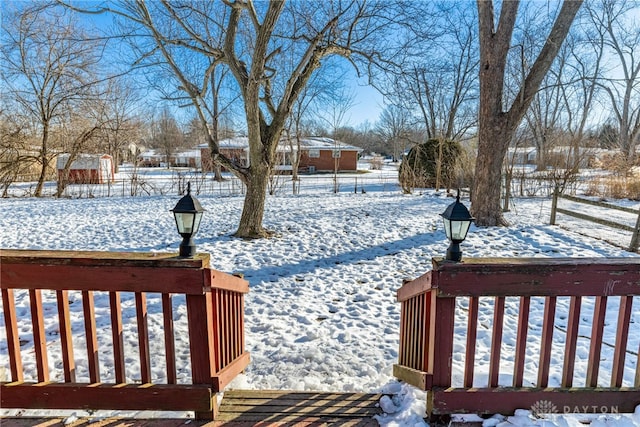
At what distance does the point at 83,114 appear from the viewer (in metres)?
14.5

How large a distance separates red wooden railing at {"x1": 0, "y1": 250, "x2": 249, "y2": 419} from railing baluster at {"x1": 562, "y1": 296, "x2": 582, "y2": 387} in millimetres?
1956

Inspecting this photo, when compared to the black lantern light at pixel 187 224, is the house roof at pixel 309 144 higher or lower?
higher

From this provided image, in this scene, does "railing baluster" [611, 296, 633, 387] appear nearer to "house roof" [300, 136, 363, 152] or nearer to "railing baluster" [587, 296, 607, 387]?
"railing baluster" [587, 296, 607, 387]

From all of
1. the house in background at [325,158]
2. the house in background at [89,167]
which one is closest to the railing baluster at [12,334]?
the house in background at [89,167]

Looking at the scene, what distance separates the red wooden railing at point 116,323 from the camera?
1709 millimetres

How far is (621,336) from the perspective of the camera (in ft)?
6.10

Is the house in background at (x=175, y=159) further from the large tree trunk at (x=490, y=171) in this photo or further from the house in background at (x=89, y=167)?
the large tree trunk at (x=490, y=171)

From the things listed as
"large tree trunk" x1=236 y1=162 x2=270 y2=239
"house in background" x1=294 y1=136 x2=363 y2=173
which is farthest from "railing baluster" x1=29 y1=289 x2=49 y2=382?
"house in background" x1=294 y1=136 x2=363 y2=173

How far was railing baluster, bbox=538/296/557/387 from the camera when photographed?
182cm

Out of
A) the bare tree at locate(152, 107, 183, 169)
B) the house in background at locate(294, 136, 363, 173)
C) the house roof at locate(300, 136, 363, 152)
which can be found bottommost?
the house in background at locate(294, 136, 363, 173)

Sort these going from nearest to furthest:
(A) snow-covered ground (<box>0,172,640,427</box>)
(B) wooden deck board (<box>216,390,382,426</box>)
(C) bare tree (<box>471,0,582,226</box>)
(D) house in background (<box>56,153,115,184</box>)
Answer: (B) wooden deck board (<box>216,390,382,426</box>) < (A) snow-covered ground (<box>0,172,640,427</box>) < (C) bare tree (<box>471,0,582,226</box>) < (D) house in background (<box>56,153,115,184</box>)

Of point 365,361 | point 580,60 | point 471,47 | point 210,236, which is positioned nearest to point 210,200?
point 210,236

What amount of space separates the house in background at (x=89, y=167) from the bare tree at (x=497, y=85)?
16849mm

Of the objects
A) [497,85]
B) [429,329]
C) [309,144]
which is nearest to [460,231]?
[429,329]
